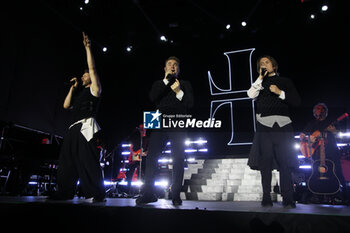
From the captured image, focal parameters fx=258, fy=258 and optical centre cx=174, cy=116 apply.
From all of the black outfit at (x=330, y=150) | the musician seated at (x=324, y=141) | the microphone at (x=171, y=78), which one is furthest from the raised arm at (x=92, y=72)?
the black outfit at (x=330, y=150)

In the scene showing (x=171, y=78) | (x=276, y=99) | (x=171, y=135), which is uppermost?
(x=171, y=78)

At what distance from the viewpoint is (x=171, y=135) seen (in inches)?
106

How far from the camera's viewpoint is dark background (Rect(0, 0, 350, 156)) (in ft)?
23.5

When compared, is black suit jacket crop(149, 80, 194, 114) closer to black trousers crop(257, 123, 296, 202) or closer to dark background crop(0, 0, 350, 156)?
black trousers crop(257, 123, 296, 202)

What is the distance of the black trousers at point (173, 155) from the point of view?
8.55 feet

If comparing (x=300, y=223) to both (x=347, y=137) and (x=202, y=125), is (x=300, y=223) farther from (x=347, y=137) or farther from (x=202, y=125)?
(x=202, y=125)

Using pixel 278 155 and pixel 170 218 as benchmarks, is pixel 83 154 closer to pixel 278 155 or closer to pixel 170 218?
pixel 170 218

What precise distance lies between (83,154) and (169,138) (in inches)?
35.5

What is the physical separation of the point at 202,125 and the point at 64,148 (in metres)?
8.09

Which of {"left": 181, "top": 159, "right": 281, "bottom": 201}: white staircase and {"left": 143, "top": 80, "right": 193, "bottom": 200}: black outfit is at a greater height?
{"left": 143, "top": 80, "right": 193, "bottom": 200}: black outfit

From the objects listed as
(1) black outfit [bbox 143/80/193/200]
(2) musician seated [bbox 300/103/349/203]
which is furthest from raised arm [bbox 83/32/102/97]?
(2) musician seated [bbox 300/103/349/203]

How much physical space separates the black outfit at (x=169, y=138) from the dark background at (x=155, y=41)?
18.3ft

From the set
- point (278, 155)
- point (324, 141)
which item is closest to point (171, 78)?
point (278, 155)

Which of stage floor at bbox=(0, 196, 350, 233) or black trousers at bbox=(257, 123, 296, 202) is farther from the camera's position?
black trousers at bbox=(257, 123, 296, 202)
